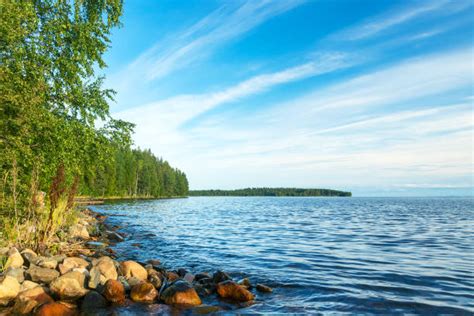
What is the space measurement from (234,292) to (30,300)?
4856 millimetres

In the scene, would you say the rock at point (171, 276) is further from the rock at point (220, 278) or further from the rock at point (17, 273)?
the rock at point (17, 273)

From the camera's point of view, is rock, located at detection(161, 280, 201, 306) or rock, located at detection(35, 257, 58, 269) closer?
rock, located at detection(161, 280, 201, 306)

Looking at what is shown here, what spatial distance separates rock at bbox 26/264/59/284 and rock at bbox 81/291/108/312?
1340 mm

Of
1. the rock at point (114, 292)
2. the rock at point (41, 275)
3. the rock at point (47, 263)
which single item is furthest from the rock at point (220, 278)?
the rock at point (47, 263)

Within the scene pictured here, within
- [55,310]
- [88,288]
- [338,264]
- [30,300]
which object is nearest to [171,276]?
[88,288]

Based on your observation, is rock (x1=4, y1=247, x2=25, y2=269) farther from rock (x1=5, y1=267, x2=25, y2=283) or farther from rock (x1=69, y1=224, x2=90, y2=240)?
rock (x1=69, y1=224, x2=90, y2=240)

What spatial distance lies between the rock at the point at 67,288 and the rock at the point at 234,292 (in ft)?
11.5

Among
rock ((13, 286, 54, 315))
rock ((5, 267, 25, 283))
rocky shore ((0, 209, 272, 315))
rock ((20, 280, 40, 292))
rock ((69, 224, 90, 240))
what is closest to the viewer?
rock ((13, 286, 54, 315))

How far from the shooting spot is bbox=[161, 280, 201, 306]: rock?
8328 mm

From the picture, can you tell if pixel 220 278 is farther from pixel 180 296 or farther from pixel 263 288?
pixel 180 296

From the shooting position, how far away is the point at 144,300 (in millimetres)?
8469

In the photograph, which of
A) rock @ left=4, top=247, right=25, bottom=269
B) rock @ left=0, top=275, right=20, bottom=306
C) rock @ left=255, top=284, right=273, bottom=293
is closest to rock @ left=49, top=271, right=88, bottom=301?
rock @ left=0, top=275, right=20, bottom=306

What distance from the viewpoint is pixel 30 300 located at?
746cm

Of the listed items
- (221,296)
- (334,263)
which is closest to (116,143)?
(221,296)
